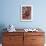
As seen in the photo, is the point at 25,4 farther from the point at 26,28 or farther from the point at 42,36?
the point at 42,36

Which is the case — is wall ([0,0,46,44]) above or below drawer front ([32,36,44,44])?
above

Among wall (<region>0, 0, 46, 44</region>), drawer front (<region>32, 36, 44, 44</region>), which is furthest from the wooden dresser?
wall (<region>0, 0, 46, 44</region>)

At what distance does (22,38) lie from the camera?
371cm

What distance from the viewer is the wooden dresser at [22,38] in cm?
370

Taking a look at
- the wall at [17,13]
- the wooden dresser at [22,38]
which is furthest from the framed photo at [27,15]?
the wooden dresser at [22,38]

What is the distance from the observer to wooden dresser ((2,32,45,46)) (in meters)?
3.70

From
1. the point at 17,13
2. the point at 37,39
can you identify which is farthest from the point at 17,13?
the point at 37,39

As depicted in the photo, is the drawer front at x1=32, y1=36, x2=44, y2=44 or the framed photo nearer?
the drawer front at x1=32, y1=36, x2=44, y2=44

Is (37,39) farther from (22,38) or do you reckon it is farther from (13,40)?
(13,40)

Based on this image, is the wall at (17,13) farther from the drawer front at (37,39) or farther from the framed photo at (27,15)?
the drawer front at (37,39)

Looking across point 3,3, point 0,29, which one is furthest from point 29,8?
point 0,29

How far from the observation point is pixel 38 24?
4.20 metres

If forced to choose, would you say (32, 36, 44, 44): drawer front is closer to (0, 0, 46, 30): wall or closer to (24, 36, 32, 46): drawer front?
(24, 36, 32, 46): drawer front

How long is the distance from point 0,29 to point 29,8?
3.63 feet
